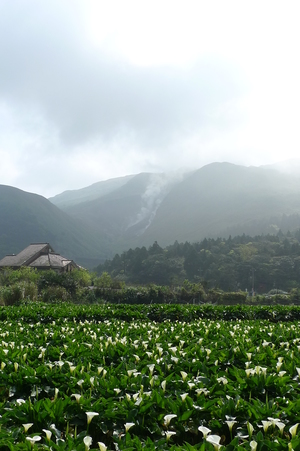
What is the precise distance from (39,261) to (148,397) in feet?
137

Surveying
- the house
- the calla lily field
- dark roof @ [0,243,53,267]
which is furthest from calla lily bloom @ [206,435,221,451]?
dark roof @ [0,243,53,267]

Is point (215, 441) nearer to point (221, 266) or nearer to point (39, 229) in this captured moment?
point (221, 266)

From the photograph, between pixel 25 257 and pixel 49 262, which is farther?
pixel 25 257

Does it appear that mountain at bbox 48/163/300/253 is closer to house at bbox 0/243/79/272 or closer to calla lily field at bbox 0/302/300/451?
house at bbox 0/243/79/272

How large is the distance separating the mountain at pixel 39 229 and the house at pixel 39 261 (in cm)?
5272

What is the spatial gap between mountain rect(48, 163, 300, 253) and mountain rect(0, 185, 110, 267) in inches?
642

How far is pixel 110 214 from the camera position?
578 feet

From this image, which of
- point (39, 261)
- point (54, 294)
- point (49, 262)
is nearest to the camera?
point (54, 294)

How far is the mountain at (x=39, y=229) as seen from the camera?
340 ft

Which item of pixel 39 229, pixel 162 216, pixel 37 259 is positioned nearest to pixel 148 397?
pixel 37 259

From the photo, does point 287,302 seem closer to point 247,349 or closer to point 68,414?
point 247,349

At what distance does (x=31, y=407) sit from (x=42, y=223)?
11674 centimetres

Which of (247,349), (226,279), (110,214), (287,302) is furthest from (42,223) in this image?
(247,349)

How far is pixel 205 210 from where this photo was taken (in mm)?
157250
